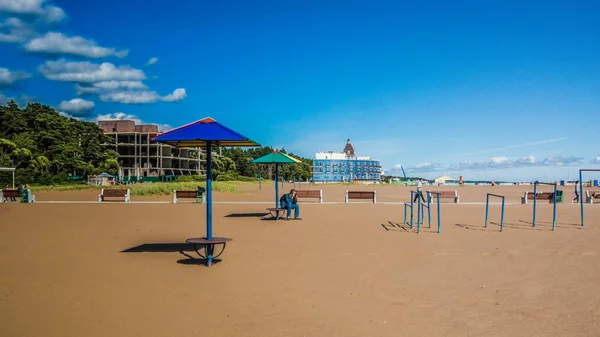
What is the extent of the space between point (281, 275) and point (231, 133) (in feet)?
8.71

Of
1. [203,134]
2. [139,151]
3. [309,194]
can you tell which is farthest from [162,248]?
[139,151]

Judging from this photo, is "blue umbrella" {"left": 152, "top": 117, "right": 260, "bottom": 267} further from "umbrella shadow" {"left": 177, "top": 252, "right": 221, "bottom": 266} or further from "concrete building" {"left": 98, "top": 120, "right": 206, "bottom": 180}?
"concrete building" {"left": 98, "top": 120, "right": 206, "bottom": 180}

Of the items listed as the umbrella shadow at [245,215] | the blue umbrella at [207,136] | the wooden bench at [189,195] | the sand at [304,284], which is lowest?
the sand at [304,284]

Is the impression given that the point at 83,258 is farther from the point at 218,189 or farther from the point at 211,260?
the point at 218,189

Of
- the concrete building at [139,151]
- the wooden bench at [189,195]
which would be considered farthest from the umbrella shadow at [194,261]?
the concrete building at [139,151]

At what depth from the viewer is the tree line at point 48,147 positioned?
46750 millimetres

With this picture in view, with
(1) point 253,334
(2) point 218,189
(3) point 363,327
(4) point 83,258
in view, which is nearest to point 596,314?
(3) point 363,327

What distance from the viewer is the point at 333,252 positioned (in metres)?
9.32

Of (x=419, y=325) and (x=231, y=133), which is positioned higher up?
(x=231, y=133)

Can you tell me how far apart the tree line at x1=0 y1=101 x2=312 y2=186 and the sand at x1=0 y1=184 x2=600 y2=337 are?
3949cm

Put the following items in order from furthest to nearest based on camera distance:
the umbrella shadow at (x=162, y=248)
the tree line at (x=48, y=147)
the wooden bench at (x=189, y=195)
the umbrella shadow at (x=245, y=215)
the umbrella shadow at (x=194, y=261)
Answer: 1. the tree line at (x=48, y=147)
2. the wooden bench at (x=189, y=195)
3. the umbrella shadow at (x=245, y=215)
4. the umbrella shadow at (x=162, y=248)
5. the umbrella shadow at (x=194, y=261)

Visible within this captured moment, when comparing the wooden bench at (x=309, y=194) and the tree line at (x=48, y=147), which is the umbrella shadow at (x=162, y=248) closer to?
the wooden bench at (x=309, y=194)

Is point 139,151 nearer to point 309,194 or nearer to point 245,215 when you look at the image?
point 309,194

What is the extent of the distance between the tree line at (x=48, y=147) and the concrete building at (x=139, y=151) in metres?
10.4
